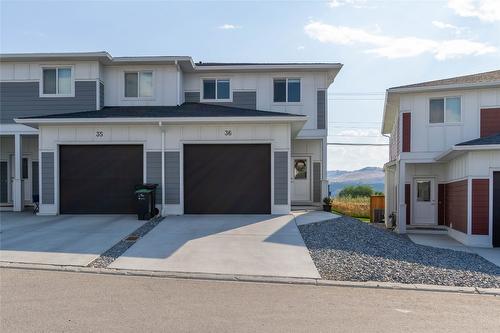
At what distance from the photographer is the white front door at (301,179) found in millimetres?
22266

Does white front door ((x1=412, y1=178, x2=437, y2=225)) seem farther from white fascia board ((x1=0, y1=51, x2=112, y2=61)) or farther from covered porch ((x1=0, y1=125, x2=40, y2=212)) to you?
covered porch ((x1=0, y1=125, x2=40, y2=212))

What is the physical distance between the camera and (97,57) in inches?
736

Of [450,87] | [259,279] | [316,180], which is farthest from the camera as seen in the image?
[316,180]

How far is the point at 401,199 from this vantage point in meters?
20.7

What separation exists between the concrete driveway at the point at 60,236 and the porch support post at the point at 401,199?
11.2m

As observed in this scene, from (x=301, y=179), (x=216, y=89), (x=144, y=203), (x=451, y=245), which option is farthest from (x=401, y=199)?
(x=144, y=203)

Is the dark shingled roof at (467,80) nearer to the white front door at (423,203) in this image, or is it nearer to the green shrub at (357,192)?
the white front door at (423,203)

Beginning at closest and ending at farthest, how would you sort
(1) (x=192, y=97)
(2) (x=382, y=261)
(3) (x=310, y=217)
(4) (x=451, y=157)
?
(2) (x=382, y=261), (3) (x=310, y=217), (4) (x=451, y=157), (1) (x=192, y=97)

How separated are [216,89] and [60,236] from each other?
10.9 metres

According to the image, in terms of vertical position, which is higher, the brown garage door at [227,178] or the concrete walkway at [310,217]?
the brown garage door at [227,178]

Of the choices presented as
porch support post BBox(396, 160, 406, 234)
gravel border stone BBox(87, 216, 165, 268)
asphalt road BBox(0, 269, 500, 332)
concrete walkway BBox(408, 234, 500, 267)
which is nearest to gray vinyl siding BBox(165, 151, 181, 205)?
gravel border stone BBox(87, 216, 165, 268)

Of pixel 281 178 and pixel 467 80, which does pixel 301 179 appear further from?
pixel 467 80

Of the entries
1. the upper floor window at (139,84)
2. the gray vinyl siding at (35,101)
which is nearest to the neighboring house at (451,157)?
the upper floor window at (139,84)

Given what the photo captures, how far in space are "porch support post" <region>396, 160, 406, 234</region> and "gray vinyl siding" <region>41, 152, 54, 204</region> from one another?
13.9 m
